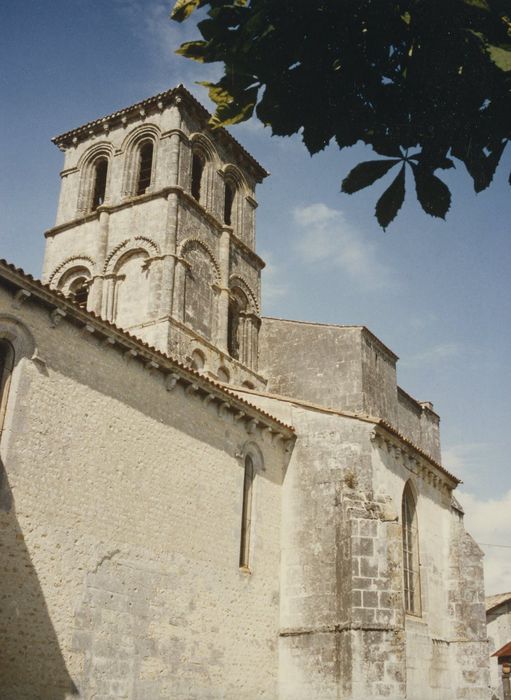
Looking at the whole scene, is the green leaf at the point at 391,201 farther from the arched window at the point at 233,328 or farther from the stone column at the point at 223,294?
the arched window at the point at 233,328

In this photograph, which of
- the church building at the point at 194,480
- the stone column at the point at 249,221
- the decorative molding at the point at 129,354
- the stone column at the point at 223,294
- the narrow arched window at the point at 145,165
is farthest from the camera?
the stone column at the point at 249,221

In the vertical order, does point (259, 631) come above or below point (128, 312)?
below

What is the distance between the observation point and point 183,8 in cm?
349

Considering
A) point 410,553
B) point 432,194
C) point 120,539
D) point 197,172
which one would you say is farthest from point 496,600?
point 432,194

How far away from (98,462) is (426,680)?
31.3 ft

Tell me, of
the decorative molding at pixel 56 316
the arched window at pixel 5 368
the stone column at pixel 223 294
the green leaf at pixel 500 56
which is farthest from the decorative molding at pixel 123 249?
the green leaf at pixel 500 56

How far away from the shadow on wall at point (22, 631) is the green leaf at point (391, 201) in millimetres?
8507

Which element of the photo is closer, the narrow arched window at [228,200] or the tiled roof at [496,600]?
the narrow arched window at [228,200]

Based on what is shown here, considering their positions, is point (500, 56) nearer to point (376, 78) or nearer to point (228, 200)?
point (376, 78)

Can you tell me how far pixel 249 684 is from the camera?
47.3ft

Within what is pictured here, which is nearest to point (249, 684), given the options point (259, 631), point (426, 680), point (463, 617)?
point (259, 631)

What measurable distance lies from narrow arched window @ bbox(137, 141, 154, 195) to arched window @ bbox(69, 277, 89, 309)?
321cm

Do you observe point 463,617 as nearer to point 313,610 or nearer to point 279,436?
point 313,610

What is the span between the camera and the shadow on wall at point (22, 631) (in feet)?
32.8
